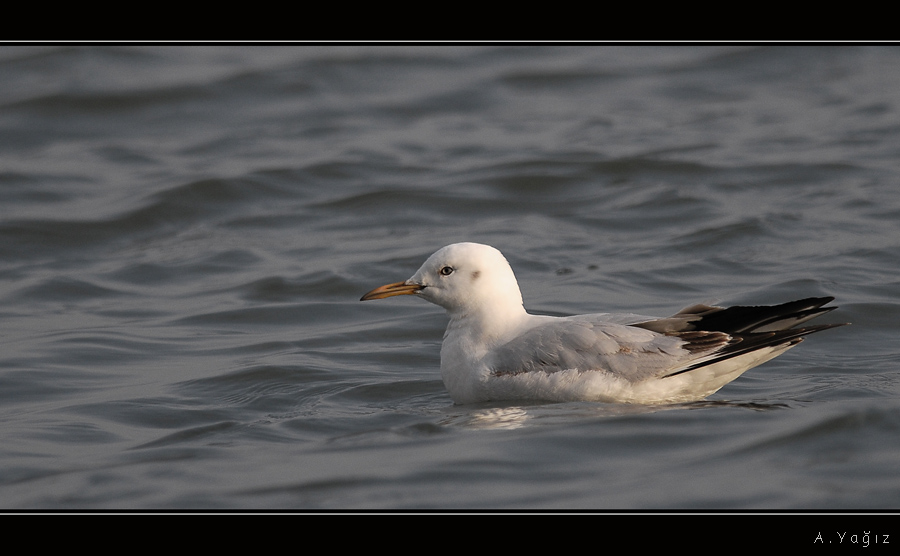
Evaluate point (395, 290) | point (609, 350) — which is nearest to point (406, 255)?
point (395, 290)

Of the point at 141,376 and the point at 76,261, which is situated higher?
the point at 76,261

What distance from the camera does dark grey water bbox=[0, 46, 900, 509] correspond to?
5879 mm

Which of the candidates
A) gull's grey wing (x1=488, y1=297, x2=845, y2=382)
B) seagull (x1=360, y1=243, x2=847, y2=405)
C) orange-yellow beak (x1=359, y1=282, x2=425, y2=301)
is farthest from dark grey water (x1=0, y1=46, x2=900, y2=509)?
orange-yellow beak (x1=359, y1=282, x2=425, y2=301)

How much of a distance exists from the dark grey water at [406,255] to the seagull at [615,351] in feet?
0.57

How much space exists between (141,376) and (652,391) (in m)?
3.79

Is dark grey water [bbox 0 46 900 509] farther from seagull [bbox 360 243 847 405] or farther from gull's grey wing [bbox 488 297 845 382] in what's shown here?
gull's grey wing [bbox 488 297 845 382]

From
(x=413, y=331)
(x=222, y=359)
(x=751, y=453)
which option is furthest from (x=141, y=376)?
(x=751, y=453)

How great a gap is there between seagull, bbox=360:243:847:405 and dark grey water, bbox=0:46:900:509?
0.57 feet

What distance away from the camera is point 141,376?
A: 8.33 metres

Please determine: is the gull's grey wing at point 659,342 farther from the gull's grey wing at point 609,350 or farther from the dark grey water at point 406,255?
the dark grey water at point 406,255

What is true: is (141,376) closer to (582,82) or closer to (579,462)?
(579,462)

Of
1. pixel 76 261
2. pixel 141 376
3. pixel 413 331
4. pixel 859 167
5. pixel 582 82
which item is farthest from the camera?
pixel 582 82

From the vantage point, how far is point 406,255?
36.8ft

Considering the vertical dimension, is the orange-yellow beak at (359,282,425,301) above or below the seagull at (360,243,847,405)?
above
